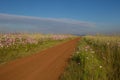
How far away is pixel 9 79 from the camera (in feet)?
21.6

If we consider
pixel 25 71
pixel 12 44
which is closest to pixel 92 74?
pixel 25 71

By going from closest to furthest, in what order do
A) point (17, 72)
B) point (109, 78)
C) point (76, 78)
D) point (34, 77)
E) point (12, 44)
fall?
point (109, 78) < point (76, 78) < point (34, 77) < point (17, 72) < point (12, 44)

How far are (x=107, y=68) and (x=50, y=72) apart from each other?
8.83 feet

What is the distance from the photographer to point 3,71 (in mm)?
7762

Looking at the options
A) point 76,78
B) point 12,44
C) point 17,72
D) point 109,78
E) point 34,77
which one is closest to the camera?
point 109,78

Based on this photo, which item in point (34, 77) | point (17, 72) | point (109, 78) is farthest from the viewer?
point (17, 72)

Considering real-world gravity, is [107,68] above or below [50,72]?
above

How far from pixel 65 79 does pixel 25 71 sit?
229cm

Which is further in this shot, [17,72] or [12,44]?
[12,44]

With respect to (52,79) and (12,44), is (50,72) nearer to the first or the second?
(52,79)

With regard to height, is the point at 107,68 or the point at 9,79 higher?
the point at 107,68

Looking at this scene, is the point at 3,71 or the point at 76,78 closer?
the point at 76,78

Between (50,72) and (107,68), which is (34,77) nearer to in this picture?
(50,72)

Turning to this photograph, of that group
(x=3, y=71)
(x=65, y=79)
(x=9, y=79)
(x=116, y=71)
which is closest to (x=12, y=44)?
(x=3, y=71)
